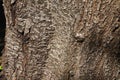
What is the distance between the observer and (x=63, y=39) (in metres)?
1.88

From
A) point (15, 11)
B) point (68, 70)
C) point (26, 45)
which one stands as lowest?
point (68, 70)

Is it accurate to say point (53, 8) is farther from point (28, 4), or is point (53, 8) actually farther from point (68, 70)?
point (68, 70)

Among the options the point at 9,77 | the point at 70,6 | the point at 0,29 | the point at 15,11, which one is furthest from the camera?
the point at 0,29

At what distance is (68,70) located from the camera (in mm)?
1948

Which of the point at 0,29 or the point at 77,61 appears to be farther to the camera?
the point at 0,29

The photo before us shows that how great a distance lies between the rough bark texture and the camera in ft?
5.54

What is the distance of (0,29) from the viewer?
3500 mm

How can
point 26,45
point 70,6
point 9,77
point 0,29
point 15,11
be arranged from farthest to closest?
point 0,29 → point 9,77 → point 26,45 → point 15,11 → point 70,6

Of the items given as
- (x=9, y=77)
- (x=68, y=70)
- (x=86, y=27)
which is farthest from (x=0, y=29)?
(x=86, y=27)

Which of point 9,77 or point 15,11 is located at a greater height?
point 15,11

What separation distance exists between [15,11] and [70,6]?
0.46m

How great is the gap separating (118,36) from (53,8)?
0.53 meters

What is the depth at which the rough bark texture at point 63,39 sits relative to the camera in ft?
5.54

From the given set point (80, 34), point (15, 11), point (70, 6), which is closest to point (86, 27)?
point (80, 34)
